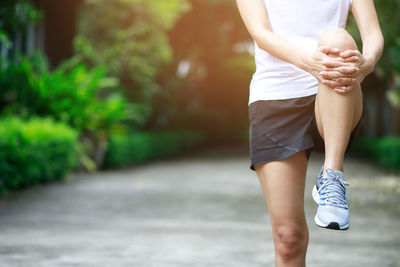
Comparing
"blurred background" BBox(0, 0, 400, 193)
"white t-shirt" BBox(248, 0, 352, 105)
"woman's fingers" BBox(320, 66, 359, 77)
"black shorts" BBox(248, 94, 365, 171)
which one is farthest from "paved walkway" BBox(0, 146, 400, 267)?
"woman's fingers" BBox(320, 66, 359, 77)

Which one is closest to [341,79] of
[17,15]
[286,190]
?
[286,190]

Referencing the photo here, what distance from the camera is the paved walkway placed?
5.15 m

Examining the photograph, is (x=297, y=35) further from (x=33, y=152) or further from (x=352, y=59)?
(x=33, y=152)

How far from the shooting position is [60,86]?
13.2 meters

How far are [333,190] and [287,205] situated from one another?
1.07 ft

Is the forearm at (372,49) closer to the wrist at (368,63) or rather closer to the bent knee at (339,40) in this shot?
the wrist at (368,63)

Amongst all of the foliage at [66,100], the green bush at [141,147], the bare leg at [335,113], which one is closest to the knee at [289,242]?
the bare leg at [335,113]

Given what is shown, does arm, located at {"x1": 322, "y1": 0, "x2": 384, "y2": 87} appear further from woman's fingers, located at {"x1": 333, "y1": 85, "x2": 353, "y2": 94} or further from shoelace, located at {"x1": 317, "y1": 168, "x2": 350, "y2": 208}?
shoelace, located at {"x1": 317, "y1": 168, "x2": 350, "y2": 208}

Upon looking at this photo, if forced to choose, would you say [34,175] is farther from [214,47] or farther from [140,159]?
[214,47]

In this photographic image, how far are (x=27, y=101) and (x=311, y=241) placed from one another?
8.55 metres

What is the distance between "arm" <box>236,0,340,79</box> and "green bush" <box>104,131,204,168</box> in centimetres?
1265

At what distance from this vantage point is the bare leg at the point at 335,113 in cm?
242

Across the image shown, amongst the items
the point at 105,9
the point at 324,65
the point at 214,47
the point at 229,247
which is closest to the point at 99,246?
the point at 229,247

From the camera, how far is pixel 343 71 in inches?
92.6
